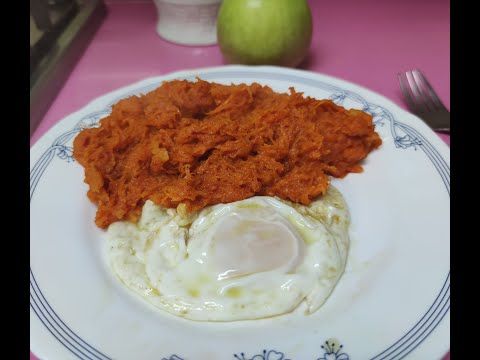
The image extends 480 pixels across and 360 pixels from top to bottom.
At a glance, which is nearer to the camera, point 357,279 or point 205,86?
point 357,279

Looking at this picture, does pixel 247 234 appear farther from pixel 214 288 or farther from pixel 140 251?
pixel 140 251

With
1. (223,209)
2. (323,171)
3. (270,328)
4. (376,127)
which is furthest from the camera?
(376,127)

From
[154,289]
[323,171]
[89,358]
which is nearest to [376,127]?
[323,171]

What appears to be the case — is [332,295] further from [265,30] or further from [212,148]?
[265,30]

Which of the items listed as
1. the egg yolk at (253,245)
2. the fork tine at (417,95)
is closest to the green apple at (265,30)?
the fork tine at (417,95)

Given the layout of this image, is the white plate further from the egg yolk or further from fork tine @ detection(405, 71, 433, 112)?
fork tine @ detection(405, 71, 433, 112)

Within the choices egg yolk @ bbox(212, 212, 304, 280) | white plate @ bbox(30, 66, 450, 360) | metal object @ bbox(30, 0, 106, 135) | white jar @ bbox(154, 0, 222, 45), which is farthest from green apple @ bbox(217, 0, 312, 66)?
egg yolk @ bbox(212, 212, 304, 280)

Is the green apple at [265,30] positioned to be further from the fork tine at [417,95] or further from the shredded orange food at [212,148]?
the fork tine at [417,95]

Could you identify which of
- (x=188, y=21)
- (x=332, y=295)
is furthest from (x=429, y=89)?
(x=188, y=21)
